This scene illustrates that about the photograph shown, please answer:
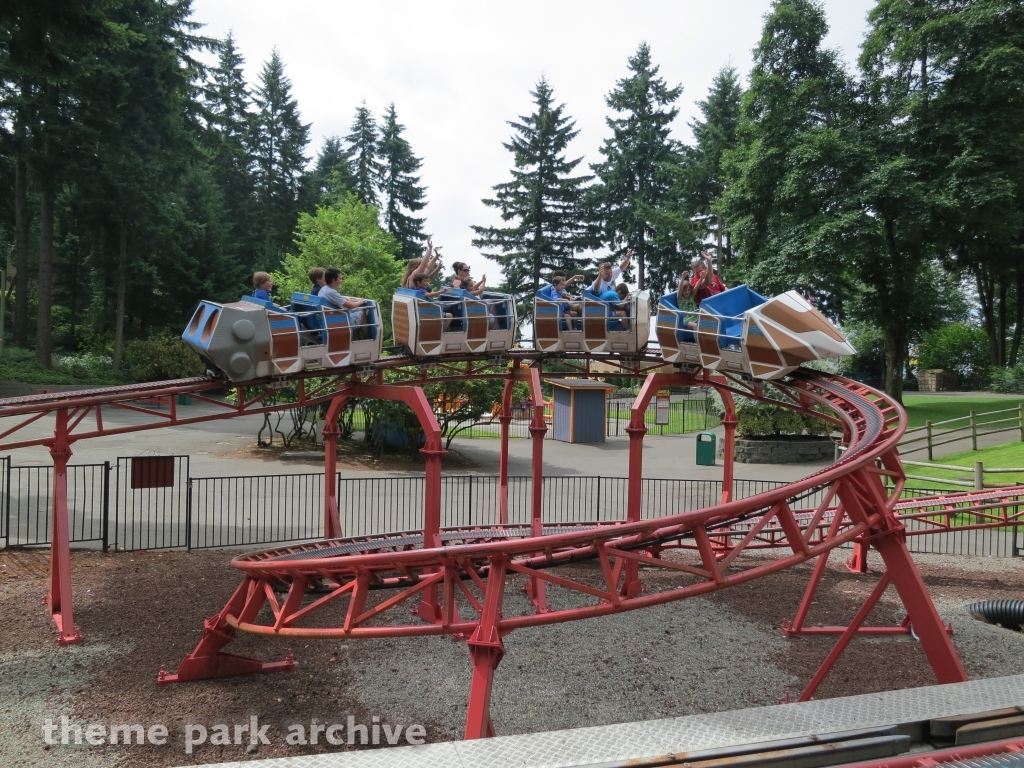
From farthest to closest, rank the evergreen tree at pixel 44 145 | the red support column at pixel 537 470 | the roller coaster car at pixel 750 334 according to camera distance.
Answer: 1. the evergreen tree at pixel 44 145
2. the red support column at pixel 537 470
3. the roller coaster car at pixel 750 334

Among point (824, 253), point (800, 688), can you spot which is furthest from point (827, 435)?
point (800, 688)

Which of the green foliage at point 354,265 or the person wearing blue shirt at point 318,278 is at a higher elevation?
the green foliage at point 354,265

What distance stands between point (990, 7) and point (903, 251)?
369 inches

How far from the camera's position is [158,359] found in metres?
38.3

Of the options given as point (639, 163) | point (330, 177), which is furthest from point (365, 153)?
point (639, 163)

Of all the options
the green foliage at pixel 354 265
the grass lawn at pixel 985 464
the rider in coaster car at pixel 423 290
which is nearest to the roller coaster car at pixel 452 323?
the rider in coaster car at pixel 423 290

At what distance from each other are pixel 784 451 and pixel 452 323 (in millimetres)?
17986

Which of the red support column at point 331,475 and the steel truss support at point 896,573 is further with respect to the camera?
the red support column at point 331,475

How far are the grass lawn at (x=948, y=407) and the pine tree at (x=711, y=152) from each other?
59.9 ft

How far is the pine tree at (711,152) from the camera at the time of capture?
2089 inches

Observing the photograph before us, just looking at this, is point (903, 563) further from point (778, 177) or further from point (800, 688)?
point (778, 177)

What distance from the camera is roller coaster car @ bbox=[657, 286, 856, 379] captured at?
975 cm

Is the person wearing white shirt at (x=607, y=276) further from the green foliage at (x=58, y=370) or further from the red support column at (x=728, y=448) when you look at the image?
the green foliage at (x=58, y=370)

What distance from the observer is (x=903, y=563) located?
7293 millimetres
